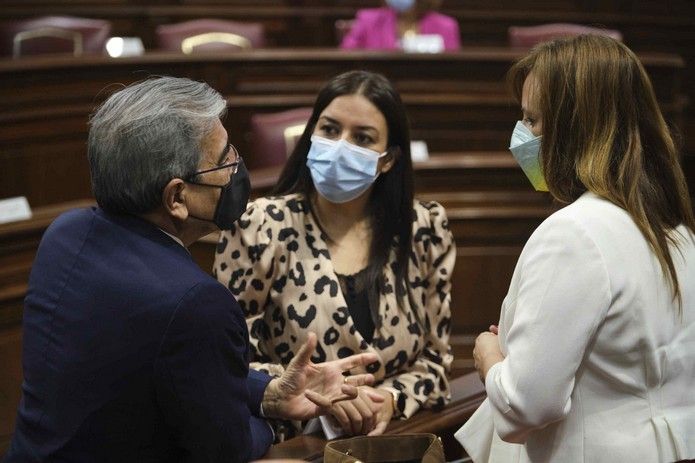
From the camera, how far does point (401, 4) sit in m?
5.18

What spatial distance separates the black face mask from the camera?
168cm

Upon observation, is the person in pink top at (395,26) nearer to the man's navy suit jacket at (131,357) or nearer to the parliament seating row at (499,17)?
the parliament seating row at (499,17)

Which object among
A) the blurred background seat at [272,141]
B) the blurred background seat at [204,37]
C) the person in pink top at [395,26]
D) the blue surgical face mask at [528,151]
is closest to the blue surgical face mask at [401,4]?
the person in pink top at [395,26]

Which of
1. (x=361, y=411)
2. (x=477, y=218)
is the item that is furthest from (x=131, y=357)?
(x=477, y=218)

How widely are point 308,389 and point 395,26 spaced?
3.65m

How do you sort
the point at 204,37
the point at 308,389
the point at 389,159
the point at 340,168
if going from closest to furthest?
the point at 308,389 < the point at 340,168 < the point at 389,159 < the point at 204,37

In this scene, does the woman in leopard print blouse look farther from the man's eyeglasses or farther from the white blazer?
the white blazer

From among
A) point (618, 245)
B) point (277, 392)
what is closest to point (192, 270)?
point (277, 392)

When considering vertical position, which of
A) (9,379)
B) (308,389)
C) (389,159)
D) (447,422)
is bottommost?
(9,379)

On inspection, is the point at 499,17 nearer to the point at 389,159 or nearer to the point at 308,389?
the point at 389,159

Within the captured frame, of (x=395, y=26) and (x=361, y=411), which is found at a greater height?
(x=395, y=26)

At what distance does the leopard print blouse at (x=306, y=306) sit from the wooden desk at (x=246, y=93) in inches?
95.8

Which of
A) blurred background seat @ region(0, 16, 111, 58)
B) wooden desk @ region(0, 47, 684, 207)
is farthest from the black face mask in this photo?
blurred background seat @ region(0, 16, 111, 58)

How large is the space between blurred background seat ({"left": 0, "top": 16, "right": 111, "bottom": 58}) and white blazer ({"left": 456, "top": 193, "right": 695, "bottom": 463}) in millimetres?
4211
